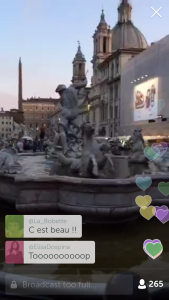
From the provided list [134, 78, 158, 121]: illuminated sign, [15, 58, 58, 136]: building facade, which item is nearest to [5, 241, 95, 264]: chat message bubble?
[134, 78, 158, 121]: illuminated sign

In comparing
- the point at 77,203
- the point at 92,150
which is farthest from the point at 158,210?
the point at 92,150

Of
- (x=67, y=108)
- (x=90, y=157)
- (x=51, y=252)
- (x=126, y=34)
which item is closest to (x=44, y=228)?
(x=51, y=252)

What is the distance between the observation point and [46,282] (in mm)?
2805

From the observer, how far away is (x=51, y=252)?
3037 mm

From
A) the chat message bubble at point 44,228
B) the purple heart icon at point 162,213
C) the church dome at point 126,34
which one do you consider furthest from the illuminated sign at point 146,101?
the church dome at point 126,34

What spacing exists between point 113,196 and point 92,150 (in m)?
1.34

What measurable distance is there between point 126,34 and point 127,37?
646mm

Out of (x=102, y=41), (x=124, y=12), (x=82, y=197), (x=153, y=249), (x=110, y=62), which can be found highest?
(x=124, y=12)

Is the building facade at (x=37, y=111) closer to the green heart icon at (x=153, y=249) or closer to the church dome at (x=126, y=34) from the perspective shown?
the church dome at (x=126, y=34)

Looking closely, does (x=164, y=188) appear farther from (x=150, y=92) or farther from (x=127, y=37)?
(x=127, y=37)

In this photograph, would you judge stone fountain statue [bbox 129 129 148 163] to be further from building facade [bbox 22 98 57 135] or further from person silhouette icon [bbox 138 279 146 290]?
building facade [bbox 22 98 57 135]

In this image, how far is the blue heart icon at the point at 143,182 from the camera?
464cm

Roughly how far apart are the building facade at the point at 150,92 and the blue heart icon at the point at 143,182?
75.6 ft

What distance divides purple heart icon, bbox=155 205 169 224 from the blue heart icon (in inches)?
13.9
